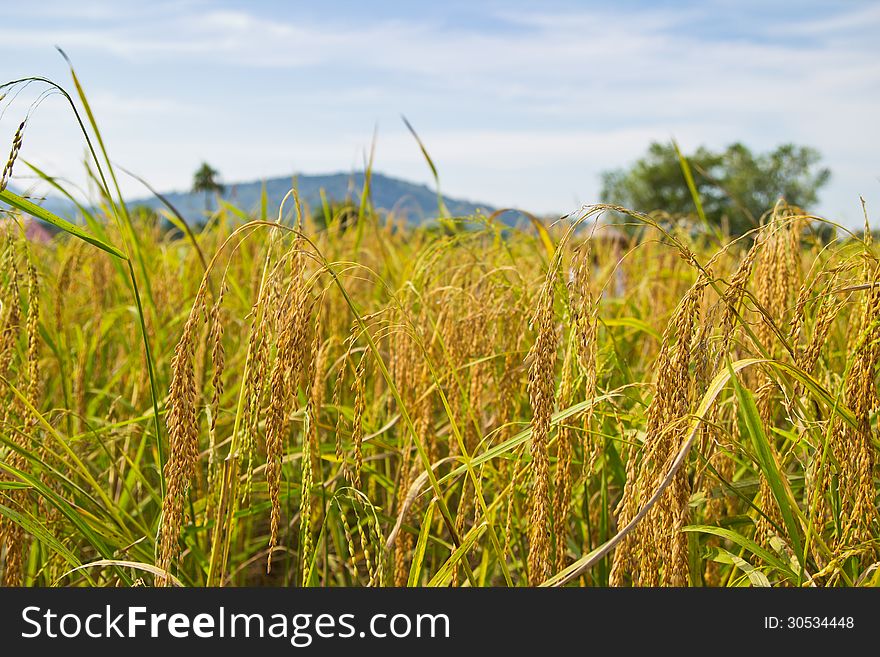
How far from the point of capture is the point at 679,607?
1.28 metres

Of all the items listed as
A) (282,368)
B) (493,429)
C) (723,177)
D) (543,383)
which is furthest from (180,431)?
(723,177)

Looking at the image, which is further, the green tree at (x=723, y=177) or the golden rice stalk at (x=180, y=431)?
the green tree at (x=723, y=177)

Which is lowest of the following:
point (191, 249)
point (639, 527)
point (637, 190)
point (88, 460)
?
point (88, 460)

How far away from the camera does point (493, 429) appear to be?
1.96 meters

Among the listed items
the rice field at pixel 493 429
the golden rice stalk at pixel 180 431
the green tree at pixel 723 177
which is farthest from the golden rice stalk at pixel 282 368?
the green tree at pixel 723 177

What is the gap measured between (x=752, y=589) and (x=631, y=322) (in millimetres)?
873

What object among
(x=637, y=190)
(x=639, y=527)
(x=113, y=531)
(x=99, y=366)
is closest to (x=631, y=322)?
(x=639, y=527)

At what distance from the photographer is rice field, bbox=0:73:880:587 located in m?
1.15

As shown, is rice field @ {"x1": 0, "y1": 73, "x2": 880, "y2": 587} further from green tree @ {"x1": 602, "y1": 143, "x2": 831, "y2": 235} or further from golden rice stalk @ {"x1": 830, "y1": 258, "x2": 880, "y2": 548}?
green tree @ {"x1": 602, "y1": 143, "x2": 831, "y2": 235}

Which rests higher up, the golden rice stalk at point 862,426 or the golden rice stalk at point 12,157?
the golden rice stalk at point 12,157

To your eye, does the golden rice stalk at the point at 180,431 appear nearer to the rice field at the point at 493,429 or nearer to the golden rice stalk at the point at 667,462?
the rice field at the point at 493,429

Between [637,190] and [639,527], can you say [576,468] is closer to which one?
[639,527]

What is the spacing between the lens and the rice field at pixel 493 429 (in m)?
1.15

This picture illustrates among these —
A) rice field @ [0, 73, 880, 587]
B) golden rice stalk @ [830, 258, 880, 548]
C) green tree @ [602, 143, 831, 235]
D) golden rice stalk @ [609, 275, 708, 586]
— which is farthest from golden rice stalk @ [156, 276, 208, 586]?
green tree @ [602, 143, 831, 235]
